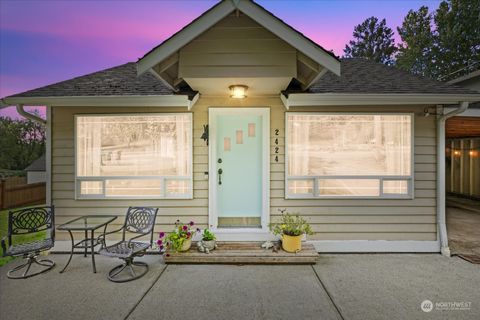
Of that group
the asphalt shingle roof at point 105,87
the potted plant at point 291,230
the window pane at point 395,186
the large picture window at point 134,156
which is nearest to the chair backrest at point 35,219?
the large picture window at point 134,156

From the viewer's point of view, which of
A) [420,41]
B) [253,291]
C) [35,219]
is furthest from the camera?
[420,41]

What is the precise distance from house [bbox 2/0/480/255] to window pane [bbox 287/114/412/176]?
0.06 ft

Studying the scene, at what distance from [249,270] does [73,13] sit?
50.5 feet

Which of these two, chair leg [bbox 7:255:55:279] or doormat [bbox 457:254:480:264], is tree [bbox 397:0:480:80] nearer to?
doormat [bbox 457:254:480:264]

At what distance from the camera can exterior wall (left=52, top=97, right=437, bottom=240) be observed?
3.80m

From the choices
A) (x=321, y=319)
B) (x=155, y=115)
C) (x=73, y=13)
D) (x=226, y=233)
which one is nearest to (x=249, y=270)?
(x=226, y=233)

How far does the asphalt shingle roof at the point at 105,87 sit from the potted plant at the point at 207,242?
91.4 inches

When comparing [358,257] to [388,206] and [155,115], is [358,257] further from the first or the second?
[155,115]

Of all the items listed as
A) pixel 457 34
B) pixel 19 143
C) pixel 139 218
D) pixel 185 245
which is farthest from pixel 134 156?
pixel 457 34

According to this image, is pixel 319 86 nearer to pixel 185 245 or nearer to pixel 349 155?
pixel 349 155

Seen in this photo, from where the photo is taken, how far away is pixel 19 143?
1276 centimetres
